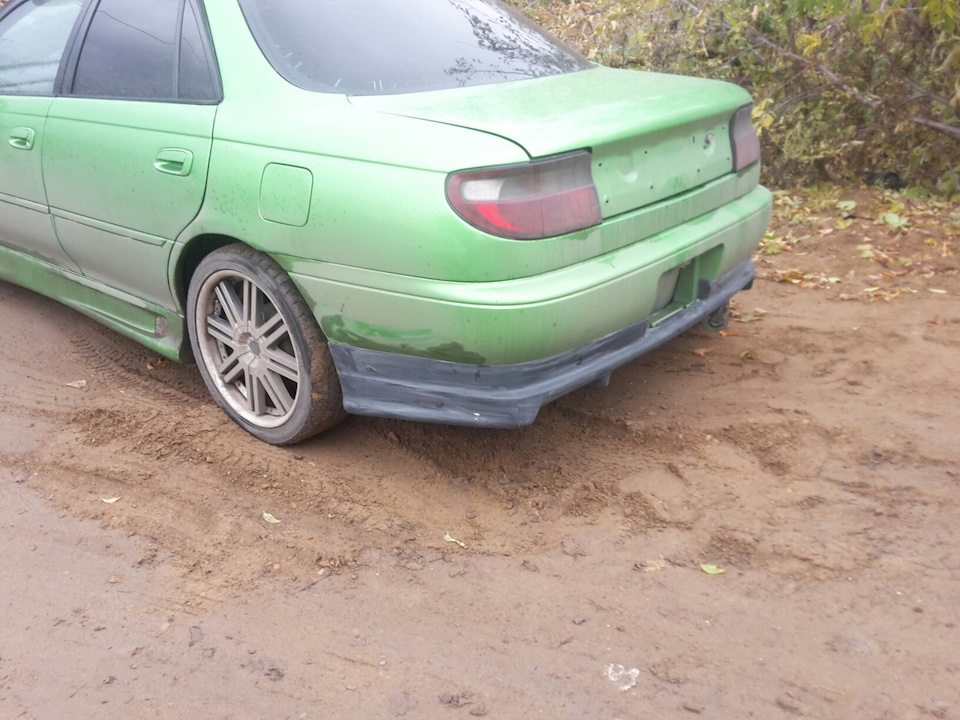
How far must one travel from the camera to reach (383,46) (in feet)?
10.4

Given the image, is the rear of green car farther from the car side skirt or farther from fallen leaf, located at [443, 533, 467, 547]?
the car side skirt

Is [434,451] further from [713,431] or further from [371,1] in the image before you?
[371,1]

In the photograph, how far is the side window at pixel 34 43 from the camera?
3.87 meters

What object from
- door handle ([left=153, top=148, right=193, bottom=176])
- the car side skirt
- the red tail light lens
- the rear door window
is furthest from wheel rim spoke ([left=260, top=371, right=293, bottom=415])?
the red tail light lens

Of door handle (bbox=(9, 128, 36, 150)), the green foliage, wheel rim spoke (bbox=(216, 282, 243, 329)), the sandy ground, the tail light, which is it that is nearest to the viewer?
the sandy ground

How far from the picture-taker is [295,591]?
2.63 metres

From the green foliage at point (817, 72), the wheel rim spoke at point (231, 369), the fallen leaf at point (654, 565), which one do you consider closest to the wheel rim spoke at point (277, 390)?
the wheel rim spoke at point (231, 369)

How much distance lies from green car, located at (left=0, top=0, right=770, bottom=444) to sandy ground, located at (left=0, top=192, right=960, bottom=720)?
1.16 ft

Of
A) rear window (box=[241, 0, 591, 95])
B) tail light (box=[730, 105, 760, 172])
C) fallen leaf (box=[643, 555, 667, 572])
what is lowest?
fallen leaf (box=[643, 555, 667, 572])

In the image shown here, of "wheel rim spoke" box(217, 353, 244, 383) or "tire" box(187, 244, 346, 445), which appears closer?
"tire" box(187, 244, 346, 445)

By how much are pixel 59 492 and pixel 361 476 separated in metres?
1.03

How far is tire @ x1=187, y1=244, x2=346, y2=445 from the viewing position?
10.1 ft

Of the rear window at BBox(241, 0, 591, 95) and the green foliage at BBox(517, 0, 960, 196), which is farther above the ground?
the rear window at BBox(241, 0, 591, 95)

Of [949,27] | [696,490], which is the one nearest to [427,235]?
[696,490]
